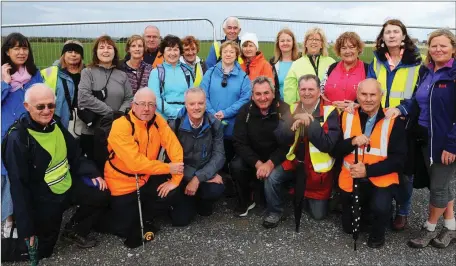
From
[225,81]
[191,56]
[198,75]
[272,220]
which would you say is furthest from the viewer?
[191,56]

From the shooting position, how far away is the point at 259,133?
5.15 m

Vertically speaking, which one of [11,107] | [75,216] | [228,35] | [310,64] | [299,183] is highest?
[228,35]

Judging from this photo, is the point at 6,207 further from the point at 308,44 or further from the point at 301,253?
the point at 308,44

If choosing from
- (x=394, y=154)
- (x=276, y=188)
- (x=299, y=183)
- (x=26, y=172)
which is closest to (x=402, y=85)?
(x=394, y=154)

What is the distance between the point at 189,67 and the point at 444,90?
346 cm

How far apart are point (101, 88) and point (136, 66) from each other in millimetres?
799

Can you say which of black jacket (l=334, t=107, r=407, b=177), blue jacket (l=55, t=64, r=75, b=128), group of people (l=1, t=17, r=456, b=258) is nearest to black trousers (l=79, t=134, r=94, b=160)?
group of people (l=1, t=17, r=456, b=258)

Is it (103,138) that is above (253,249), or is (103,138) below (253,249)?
above

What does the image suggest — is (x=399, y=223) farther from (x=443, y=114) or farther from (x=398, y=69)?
(x=398, y=69)

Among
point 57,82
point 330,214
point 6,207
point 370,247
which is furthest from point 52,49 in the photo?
Answer: point 370,247

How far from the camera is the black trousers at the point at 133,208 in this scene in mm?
Answer: 4559

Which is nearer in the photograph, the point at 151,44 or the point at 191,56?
the point at 191,56

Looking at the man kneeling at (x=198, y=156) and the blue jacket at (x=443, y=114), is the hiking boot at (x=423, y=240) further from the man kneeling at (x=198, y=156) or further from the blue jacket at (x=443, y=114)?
the man kneeling at (x=198, y=156)

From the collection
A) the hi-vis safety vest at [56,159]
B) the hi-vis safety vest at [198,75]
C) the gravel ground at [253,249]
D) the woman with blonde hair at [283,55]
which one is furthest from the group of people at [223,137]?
the woman with blonde hair at [283,55]
